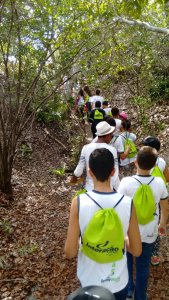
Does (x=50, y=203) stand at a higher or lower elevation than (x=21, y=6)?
lower

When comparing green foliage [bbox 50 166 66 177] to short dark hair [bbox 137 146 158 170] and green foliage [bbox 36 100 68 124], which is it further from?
short dark hair [bbox 137 146 158 170]

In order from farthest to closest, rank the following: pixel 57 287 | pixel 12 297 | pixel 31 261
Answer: pixel 31 261 < pixel 57 287 < pixel 12 297

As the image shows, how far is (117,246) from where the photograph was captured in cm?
242

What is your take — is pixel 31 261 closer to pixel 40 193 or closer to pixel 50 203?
Answer: pixel 50 203

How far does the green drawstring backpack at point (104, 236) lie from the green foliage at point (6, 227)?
3548mm

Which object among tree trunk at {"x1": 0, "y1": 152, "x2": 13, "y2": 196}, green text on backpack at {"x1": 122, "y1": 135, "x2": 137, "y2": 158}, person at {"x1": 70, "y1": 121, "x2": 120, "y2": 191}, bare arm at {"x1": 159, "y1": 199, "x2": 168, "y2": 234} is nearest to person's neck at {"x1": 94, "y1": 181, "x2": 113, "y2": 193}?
bare arm at {"x1": 159, "y1": 199, "x2": 168, "y2": 234}

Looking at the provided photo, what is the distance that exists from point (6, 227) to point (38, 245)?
2.29 feet

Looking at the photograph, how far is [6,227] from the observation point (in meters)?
5.68

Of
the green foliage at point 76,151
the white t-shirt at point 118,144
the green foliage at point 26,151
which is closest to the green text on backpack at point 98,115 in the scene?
the green foliage at point 76,151

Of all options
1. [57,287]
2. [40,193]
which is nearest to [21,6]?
[40,193]

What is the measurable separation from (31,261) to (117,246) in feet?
9.95

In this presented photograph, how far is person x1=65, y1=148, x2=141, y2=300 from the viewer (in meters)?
2.42

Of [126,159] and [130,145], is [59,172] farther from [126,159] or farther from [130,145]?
[130,145]

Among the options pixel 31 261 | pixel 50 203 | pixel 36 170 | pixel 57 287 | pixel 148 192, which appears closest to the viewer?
pixel 148 192
